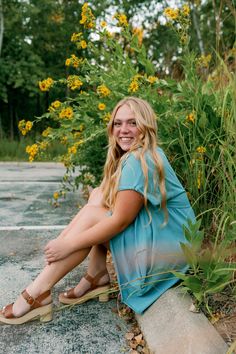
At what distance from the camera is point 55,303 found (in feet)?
7.09

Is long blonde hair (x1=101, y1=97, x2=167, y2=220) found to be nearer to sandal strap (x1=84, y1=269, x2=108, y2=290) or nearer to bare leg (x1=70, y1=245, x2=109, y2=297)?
bare leg (x1=70, y1=245, x2=109, y2=297)

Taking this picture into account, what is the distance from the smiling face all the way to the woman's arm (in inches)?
13.4

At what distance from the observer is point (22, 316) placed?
6.27 feet

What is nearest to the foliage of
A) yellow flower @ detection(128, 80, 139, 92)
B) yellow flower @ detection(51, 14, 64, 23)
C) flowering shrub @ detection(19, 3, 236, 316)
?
flowering shrub @ detection(19, 3, 236, 316)

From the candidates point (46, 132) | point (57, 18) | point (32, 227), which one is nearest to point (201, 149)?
point (46, 132)

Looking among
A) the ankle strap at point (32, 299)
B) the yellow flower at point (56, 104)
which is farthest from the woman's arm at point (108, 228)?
the yellow flower at point (56, 104)

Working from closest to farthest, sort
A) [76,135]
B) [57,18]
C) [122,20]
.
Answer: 1. [122,20]
2. [76,135]
3. [57,18]

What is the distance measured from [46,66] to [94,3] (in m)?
4.93

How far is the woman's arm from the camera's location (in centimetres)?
181

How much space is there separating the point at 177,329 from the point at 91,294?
26.8 inches

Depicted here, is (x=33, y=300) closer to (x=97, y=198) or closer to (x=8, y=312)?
(x=8, y=312)

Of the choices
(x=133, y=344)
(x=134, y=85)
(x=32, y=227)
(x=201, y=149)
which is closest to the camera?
(x=133, y=344)

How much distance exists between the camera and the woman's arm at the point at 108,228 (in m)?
1.81

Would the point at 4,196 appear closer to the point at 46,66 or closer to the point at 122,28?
the point at 122,28
